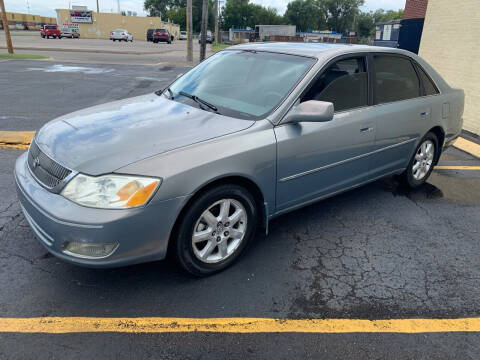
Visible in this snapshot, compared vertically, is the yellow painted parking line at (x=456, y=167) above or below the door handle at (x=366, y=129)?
below

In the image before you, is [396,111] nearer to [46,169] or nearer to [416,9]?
[46,169]

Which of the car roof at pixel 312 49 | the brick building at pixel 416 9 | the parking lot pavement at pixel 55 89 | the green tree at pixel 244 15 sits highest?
the green tree at pixel 244 15

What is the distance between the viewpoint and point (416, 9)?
63.7 feet

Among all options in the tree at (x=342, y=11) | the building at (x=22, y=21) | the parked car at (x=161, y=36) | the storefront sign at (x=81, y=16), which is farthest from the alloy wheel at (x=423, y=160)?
the tree at (x=342, y=11)

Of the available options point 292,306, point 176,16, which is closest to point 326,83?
point 292,306

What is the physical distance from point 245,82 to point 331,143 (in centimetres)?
96

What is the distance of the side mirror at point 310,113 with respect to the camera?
304 centimetres

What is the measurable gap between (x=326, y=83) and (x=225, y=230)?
162 centimetres

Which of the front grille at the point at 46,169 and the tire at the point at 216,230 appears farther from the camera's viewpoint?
the tire at the point at 216,230

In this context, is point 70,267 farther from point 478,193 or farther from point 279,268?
point 478,193

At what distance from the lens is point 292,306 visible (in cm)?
274

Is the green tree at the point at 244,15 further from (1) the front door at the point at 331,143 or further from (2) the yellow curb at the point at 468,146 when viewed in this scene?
(1) the front door at the point at 331,143

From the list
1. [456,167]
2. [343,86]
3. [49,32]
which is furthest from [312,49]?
[49,32]

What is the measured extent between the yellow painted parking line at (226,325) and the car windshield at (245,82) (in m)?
1.57
